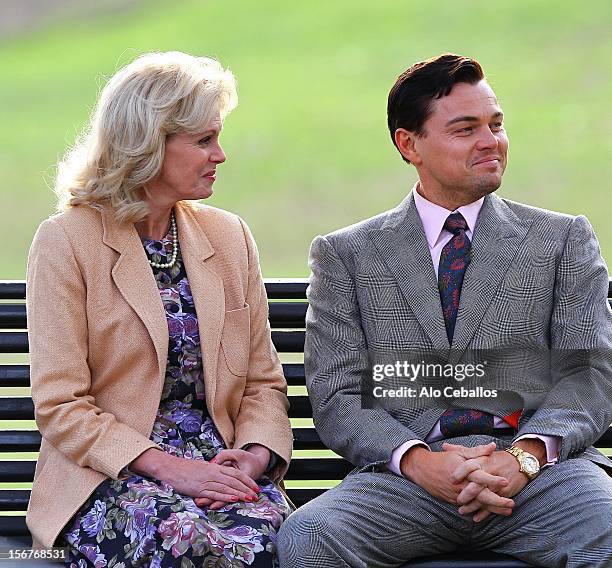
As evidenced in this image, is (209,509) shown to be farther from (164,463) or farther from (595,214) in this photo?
(595,214)

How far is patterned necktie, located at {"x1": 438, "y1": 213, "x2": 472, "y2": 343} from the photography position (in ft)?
11.9

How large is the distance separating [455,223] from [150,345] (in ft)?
3.11

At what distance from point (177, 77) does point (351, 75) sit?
2507 centimetres

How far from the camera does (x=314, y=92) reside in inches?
1113

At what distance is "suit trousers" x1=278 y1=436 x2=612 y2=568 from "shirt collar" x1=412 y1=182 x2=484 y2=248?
29.0 inches

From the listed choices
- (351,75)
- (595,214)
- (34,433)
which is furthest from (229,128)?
(34,433)

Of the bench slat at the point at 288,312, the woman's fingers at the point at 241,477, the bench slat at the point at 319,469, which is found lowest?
the bench slat at the point at 319,469

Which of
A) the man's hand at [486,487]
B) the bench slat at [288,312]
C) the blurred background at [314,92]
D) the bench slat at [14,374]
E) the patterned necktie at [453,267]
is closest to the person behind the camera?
the man's hand at [486,487]

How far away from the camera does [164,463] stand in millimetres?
3416

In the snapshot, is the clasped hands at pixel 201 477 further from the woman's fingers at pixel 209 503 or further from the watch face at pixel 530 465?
the watch face at pixel 530 465

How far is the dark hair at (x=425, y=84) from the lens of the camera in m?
3.71

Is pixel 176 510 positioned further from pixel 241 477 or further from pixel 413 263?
pixel 413 263

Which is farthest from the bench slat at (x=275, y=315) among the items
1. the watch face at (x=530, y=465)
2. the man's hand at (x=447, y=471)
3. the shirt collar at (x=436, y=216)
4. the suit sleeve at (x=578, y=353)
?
the watch face at (x=530, y=465)

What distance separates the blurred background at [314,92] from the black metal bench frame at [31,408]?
39.9ft
